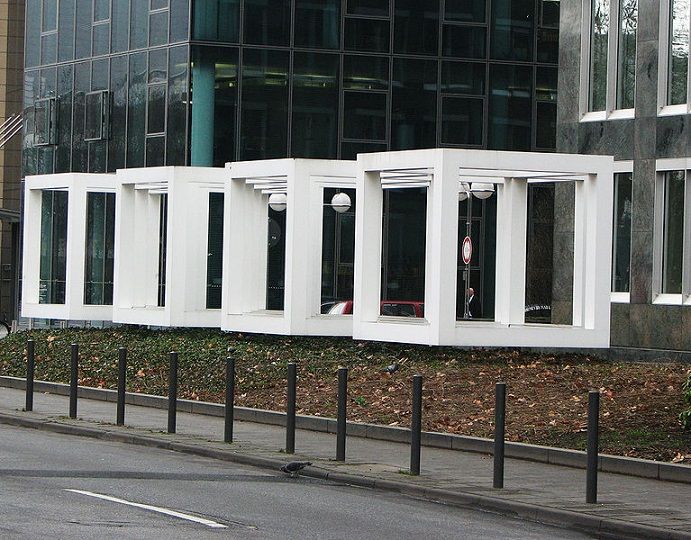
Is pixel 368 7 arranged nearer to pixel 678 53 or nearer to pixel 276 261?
pixel 276 261

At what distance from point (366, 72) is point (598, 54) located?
12.0 metres

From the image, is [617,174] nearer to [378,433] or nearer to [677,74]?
[677,74]

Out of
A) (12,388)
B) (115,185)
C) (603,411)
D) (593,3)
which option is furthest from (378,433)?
(115,185)

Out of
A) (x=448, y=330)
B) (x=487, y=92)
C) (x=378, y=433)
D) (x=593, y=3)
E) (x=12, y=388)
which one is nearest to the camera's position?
(x=378, y=433)

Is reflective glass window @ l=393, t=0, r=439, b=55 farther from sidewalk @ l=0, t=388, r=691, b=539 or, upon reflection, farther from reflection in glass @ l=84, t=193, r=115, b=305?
sidewalk @ l=0, t=388, r=691, b=539

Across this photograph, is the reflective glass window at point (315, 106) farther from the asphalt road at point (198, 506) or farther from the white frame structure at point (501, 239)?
the asphalt road at point (198, 506)

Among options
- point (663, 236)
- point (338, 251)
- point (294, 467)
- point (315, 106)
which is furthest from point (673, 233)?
point (315, 106)

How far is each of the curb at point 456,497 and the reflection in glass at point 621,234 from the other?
13497 mm

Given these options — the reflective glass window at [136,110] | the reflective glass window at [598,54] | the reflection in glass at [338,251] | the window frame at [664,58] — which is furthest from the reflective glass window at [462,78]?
the window frame at [664,58]

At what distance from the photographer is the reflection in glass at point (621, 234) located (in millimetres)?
29406

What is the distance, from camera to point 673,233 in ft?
93.1

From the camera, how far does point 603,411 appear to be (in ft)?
61.0

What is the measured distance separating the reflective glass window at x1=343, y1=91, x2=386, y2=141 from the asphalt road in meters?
25.9

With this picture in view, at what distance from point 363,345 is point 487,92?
18.0 m
